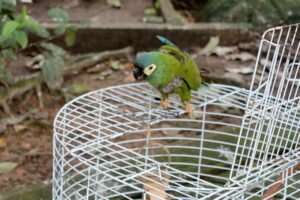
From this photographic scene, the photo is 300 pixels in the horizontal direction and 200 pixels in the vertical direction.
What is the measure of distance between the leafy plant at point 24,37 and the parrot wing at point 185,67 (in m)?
0.82

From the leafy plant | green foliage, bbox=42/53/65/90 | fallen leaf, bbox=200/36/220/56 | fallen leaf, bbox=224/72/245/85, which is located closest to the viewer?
the leafy plant

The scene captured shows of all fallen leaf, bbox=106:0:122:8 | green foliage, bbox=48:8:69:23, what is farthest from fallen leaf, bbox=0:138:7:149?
fallen leaf, bbox=106:0:122:8

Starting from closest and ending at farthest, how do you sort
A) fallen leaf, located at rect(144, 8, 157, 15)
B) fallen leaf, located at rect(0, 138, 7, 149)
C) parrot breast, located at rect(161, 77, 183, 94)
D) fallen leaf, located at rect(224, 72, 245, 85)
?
parrot breast, located at rect(161, 77, 183, 94), fallen leaf, located at rect(0, 138, 7, 149), fallen leaf, located at rect(224, 72, 245, 85), fallen leaf, located at rect(144, 8, 157, 15)

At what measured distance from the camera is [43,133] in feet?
8.45

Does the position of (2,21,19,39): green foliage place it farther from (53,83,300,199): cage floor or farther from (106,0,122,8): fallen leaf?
(106,0,122,8): fallen leaf

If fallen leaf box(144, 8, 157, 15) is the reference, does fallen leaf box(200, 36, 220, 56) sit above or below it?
below

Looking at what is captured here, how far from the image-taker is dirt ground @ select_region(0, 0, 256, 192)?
2.32m

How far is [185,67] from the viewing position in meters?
1.68

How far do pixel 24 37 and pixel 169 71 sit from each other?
0.94 metres

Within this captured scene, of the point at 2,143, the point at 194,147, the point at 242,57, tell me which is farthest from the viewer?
the point at 242,57

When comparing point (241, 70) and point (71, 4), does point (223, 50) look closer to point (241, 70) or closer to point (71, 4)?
point (241, 70)

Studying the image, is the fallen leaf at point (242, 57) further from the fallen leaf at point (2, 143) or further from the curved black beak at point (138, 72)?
the curved black beak at point (138, 72)

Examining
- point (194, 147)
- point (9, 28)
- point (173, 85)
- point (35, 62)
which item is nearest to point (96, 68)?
point (35, 62)

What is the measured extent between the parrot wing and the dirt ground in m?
0.32
